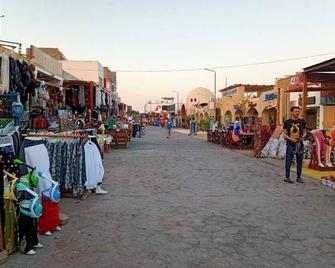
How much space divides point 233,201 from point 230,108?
37.7 metres

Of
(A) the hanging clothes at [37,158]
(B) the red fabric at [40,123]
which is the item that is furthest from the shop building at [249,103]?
(A) the hanging clothes at [37,158]

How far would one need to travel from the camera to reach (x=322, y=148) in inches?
467

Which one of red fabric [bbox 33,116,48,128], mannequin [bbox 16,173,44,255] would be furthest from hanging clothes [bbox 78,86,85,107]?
mannequin [bbox 16,173,44,255]

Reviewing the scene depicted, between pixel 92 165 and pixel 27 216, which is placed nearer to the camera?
pixel 27 216

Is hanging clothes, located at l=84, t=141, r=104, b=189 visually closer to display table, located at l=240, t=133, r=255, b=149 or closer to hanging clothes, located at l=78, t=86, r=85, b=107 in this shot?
hanging clothes, located at l=78, t=86, r=85, b=107

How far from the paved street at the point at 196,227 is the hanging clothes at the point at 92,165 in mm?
347

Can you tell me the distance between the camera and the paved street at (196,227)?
431 centimetres

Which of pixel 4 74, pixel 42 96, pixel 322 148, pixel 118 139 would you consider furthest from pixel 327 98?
pixel 4 74

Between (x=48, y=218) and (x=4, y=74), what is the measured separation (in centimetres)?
426

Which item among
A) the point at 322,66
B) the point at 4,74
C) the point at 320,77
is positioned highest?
the point at 322,66

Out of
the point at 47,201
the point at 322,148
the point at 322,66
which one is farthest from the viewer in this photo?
the point at 322,66

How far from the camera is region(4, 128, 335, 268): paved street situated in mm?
4312

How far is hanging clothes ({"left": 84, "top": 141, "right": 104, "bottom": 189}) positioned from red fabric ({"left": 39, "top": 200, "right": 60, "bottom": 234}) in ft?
7.01

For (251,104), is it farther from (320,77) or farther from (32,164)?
(32,164)
